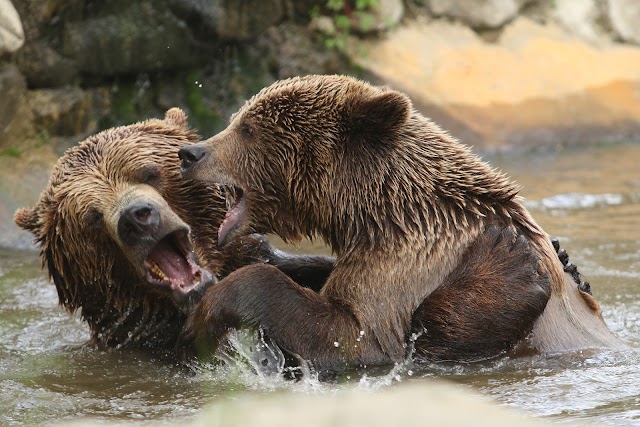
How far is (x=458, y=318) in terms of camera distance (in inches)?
216

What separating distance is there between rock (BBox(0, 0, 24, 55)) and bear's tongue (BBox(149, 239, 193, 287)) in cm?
531

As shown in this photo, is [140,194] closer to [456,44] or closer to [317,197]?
[317,197]

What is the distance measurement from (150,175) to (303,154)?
3.36 ft

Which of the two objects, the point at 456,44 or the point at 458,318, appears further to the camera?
the point at 456,44

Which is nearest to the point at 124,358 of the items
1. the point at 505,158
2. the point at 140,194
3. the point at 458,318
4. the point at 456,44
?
the point at 140,194

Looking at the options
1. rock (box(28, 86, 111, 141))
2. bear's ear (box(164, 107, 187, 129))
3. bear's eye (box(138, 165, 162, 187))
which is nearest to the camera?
bear's eye (box(138, 165, 162, 187))

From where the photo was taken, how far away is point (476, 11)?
16078 mm

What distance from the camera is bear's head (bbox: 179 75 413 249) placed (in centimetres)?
579

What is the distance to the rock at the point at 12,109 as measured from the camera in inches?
448

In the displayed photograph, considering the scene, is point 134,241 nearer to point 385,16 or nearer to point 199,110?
point 199,110

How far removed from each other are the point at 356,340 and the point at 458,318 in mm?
562

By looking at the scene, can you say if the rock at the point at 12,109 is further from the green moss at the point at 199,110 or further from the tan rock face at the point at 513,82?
the tan rock face at the point at 513,82

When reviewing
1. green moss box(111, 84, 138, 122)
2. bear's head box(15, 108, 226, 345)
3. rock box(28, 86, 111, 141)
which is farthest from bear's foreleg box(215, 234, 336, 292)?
green moss box(111, 84, 138, 122)

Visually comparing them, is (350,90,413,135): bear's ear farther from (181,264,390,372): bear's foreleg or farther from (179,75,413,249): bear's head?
(181,264,390,372): bear's foreleg
